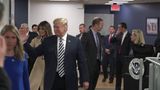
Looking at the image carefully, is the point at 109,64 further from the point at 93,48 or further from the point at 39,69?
the point at 39,69

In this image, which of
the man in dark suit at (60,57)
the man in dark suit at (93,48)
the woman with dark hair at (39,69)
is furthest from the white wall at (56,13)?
the man in dark suit at (60,57)

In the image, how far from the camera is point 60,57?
483 cm

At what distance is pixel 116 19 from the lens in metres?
21.1

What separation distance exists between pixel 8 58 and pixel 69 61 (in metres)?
1.45

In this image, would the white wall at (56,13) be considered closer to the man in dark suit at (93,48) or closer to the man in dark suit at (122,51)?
the man in dark suit at (122,51)

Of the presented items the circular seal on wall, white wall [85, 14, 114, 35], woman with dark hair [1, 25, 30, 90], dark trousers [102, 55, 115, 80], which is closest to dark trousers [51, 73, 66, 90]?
woman with dark hair [1, 25, 30, 90]

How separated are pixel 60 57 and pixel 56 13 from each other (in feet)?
35.7

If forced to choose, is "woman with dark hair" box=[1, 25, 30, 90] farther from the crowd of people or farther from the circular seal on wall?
the circular seal on wall

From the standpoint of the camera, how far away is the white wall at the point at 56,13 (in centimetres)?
1552

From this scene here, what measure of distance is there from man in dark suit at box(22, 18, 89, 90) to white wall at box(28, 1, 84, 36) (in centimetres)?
1056

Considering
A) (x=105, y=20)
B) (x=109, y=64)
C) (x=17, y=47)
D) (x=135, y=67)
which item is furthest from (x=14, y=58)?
(x=105, y=20)

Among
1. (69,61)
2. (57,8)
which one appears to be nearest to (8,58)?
(69,61)

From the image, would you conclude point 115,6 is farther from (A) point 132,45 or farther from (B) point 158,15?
(A) point 132,45

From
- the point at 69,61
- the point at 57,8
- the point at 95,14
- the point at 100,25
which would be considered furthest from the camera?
the point at 95,14
